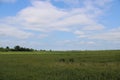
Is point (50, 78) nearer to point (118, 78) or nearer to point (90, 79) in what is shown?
point (90, 79)

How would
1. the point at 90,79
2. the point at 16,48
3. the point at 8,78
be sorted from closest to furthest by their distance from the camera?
the point at 90,79
the point at 8,78
the point at 16,48

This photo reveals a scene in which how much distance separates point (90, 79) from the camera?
2219 cm

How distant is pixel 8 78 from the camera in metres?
23.9

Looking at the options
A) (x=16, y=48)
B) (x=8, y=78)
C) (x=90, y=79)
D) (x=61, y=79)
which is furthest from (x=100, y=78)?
(x=16, y=48)

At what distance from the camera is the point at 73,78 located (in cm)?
2289

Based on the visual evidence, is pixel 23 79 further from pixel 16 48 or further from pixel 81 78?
pixel 16 48

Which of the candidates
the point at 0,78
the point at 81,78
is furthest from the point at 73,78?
the point at 0,78

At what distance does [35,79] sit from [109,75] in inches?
224

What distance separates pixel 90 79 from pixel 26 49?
4367 inches

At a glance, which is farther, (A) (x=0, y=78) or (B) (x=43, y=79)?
(A) (x=0, y=78)

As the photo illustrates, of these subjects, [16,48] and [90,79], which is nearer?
[90,79]

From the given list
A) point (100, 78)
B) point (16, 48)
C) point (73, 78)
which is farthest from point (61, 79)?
point (16, 48)

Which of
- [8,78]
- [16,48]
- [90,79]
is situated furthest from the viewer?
[16,48]

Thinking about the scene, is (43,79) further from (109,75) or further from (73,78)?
(109,75)
